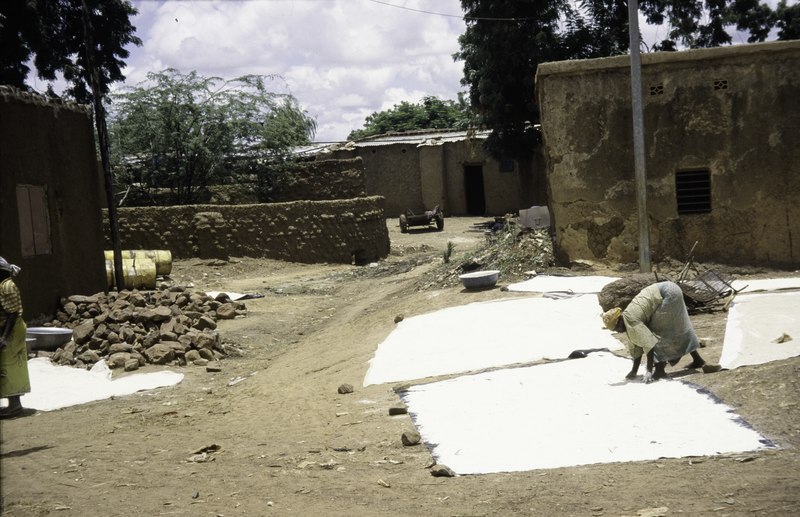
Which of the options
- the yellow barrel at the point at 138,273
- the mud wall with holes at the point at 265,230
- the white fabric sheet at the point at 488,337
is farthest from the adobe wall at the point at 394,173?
the white fabric sheet at the point at 488,337

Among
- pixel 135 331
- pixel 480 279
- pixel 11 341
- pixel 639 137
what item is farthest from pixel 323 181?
pixel 11 341

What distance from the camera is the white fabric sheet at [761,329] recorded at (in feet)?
27.0

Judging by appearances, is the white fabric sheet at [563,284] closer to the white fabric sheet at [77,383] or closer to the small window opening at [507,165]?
the white fabric sheet at [77,383]

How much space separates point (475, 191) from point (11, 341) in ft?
83.0

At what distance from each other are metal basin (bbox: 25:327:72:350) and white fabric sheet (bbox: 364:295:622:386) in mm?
4733

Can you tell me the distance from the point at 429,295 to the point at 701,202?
4809mm

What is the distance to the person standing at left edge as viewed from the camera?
8664 mm

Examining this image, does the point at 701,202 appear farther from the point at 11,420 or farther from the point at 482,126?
the point at 482,126

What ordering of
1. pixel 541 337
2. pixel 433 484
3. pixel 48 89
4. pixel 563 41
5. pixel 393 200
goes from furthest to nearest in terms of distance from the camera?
pixel 393 200
pixel 563 41
pixel 48 89
pixel 541 337
pixel 433 484

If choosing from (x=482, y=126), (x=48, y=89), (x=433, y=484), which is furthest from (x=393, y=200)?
(x=433, y=484)

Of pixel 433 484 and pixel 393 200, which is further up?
pixel 393 200

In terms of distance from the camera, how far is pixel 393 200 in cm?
3186

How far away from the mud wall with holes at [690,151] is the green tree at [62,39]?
1454cm

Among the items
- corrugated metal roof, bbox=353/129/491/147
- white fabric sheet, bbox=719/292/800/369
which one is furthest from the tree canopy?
white fabric sheet, bbox=719/292/800/369
